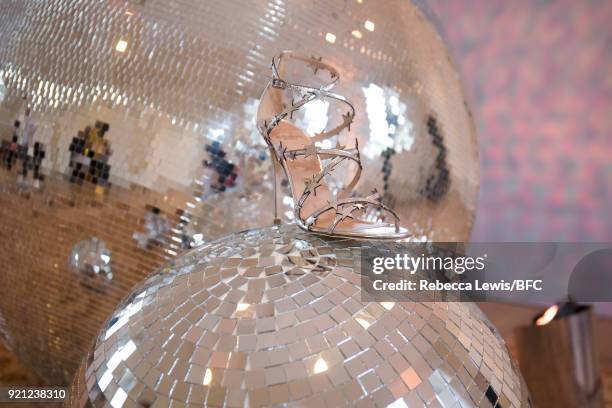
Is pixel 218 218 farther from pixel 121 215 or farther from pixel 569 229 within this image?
pixel 569 229

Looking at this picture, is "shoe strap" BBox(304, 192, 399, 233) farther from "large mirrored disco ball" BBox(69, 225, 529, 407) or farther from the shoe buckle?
the shoe buckle

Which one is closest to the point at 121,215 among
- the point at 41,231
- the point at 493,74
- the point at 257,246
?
the point at 41,231

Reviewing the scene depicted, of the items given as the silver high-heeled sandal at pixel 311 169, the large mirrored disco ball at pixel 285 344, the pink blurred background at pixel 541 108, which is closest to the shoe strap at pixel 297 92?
the silver high-heeled sandal at pixel 311 169

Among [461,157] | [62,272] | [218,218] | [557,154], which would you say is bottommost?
[62,272]

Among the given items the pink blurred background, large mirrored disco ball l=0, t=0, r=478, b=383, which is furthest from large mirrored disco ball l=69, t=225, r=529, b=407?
the pink blurred background

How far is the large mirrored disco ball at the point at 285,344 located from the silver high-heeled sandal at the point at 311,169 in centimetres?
3

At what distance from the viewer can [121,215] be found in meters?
0.74

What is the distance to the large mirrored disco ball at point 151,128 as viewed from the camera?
727 millimetres

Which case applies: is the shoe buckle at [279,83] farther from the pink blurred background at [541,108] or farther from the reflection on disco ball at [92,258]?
the pink blurred background at [541,108]

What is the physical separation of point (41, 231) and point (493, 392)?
0.58 meters

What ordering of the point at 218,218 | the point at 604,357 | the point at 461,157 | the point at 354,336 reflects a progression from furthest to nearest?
the point at 604,357 < the point at 461,157 < the point at 218,218 < the point at 354,336

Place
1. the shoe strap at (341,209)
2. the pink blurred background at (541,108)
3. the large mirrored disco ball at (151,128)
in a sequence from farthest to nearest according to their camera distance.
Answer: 1. the pink blurred background at (541,108)
2. the large mirrored disco ball at (151,128)
3. the shoe strap at (341,209)

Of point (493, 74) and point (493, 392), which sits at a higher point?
point (493, 74)

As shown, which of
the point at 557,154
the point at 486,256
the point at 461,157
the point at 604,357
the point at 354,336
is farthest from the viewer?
the point at 557,154
